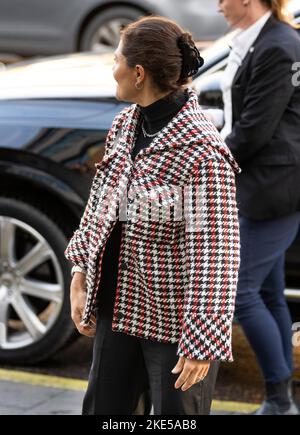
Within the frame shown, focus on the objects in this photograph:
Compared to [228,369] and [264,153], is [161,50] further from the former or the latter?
[228,369]

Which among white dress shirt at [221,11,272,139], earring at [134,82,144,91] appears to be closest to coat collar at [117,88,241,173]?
earring at [134,82,144,91]

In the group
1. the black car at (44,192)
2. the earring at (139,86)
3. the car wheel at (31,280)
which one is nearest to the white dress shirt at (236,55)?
the black car at (44,192)

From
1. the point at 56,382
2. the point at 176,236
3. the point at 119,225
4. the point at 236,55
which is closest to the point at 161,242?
the point at 176,236

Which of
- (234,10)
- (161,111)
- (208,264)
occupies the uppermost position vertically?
(234,10)

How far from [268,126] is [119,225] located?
4.06ft

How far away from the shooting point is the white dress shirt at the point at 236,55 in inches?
164

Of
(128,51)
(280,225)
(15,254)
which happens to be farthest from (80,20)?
(128,51)

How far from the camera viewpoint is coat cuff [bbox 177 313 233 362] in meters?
2.80

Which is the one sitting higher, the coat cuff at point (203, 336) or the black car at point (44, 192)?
the black car at point (44, 192)

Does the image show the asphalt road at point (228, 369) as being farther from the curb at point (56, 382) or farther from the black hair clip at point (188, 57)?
the black hair clip at point (188, 57)

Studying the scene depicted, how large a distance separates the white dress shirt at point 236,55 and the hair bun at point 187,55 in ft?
3.98

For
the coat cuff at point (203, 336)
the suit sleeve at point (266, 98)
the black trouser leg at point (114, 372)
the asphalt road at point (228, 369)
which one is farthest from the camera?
the asphalt road at point (228, 369)

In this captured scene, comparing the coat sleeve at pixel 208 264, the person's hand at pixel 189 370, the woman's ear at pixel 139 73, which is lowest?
the person's hand at pixel 189 370

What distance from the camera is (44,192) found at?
5051 millimetres
